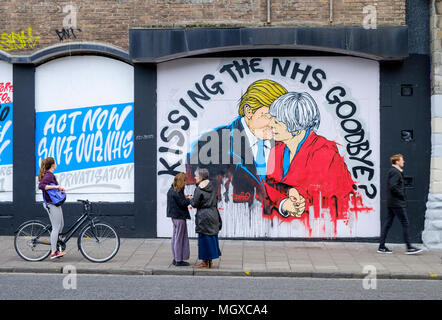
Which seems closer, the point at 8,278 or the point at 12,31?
the point at 8,278

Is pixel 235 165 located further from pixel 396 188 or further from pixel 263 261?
pixel 396 188

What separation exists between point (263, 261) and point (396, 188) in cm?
288

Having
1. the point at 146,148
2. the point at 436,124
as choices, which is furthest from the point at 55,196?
the point at 436,124

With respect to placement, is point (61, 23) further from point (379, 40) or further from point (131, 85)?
point (379, 40)

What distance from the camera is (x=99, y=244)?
10.2 m

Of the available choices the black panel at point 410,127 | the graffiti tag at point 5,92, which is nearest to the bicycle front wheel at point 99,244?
the graffiti tag at point 5,92

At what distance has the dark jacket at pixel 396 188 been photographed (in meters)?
11.2

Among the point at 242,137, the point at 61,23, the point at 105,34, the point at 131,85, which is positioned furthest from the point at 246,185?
the point at 61,23

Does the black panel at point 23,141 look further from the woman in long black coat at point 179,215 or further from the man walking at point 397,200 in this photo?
the man walking at point 397,200

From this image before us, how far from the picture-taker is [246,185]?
12.7m

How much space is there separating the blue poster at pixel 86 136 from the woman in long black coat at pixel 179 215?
3.24m

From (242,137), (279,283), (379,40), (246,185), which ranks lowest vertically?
(279,283)

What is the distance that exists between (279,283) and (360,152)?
458 cm

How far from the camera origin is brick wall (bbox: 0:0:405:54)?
492 inches
